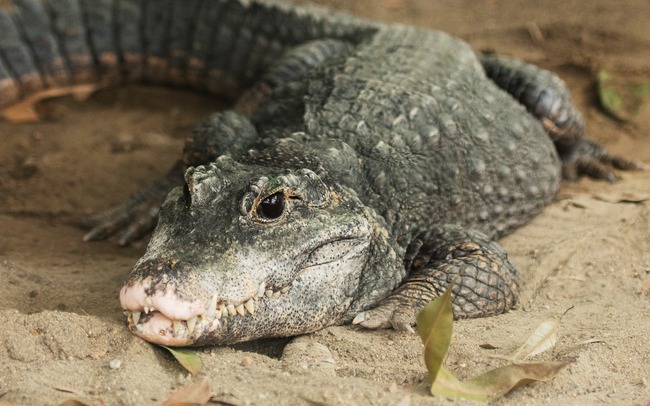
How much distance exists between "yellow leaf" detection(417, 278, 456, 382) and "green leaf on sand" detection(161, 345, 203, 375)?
881 millimetres

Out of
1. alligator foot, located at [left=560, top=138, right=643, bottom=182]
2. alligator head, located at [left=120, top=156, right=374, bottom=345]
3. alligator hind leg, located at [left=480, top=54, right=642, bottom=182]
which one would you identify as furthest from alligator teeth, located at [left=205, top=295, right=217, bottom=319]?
alligator foot, located at [left=560, top=138, right=643, bottom=182]

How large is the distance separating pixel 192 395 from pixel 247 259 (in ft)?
2.01

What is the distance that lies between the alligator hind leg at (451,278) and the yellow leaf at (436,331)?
20.4 inches

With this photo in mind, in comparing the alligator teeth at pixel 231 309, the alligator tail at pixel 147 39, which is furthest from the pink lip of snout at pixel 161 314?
the alligator tail at pixel 147 39

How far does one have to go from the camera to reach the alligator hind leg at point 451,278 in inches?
143

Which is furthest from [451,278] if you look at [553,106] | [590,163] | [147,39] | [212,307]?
[147,39]

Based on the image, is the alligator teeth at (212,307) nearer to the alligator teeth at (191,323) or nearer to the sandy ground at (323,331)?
the alligator teeth at (191,323)

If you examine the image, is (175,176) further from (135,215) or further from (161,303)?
(161,303)

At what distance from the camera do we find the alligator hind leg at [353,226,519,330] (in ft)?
11.9

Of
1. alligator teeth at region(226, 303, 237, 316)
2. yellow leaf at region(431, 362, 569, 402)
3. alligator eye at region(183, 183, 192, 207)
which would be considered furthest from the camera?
alligator eye at region(183, 183, 192, 207)

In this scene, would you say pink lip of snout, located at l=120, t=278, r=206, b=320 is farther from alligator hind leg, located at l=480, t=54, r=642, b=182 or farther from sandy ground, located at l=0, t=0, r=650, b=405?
alligator hind leg, located at l=480, t=54, r=642, b=182

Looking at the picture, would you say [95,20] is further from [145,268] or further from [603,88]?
[603,88]

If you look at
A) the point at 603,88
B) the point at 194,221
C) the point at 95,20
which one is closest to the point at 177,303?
the point at 194,221

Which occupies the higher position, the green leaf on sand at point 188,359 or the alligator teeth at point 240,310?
the alligator teeth at point 240,310
